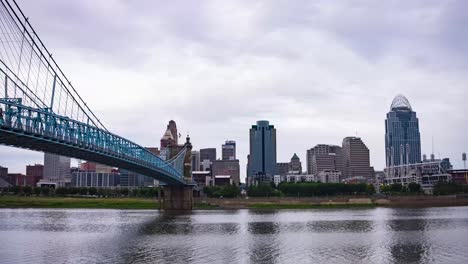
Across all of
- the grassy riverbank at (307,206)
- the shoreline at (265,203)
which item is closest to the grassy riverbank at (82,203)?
the shoreline at (265,203)

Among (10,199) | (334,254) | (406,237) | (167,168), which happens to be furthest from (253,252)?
(10,199)

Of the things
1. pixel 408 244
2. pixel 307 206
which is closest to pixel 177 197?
pixel 307 206

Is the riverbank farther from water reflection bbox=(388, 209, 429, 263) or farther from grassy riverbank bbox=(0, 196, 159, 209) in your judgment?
water reflection bbox=(388, 209, 429, 263)

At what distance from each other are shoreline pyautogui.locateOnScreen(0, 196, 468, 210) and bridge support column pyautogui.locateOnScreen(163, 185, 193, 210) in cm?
432

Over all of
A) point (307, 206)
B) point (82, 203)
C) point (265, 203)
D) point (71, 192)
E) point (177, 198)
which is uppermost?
point (71, 192)

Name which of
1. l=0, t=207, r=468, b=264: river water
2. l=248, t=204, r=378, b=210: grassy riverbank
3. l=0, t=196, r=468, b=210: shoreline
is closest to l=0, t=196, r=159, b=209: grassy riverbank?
l=0, t=196, r=468, b=210: shoreline

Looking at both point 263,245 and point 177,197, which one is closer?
point 263,245

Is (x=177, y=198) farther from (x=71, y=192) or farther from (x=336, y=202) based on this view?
(x=71, y=192)

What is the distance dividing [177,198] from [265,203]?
2232 centimetres

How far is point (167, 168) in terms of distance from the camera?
101250 millimetres

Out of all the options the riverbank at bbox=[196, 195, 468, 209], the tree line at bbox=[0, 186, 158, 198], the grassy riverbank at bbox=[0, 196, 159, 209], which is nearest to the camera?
the grassy riverbank at bbox=[0, 196, 159, 209]

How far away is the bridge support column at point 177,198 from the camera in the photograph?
4318 inches

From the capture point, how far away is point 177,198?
366ft

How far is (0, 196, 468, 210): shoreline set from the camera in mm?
121250
